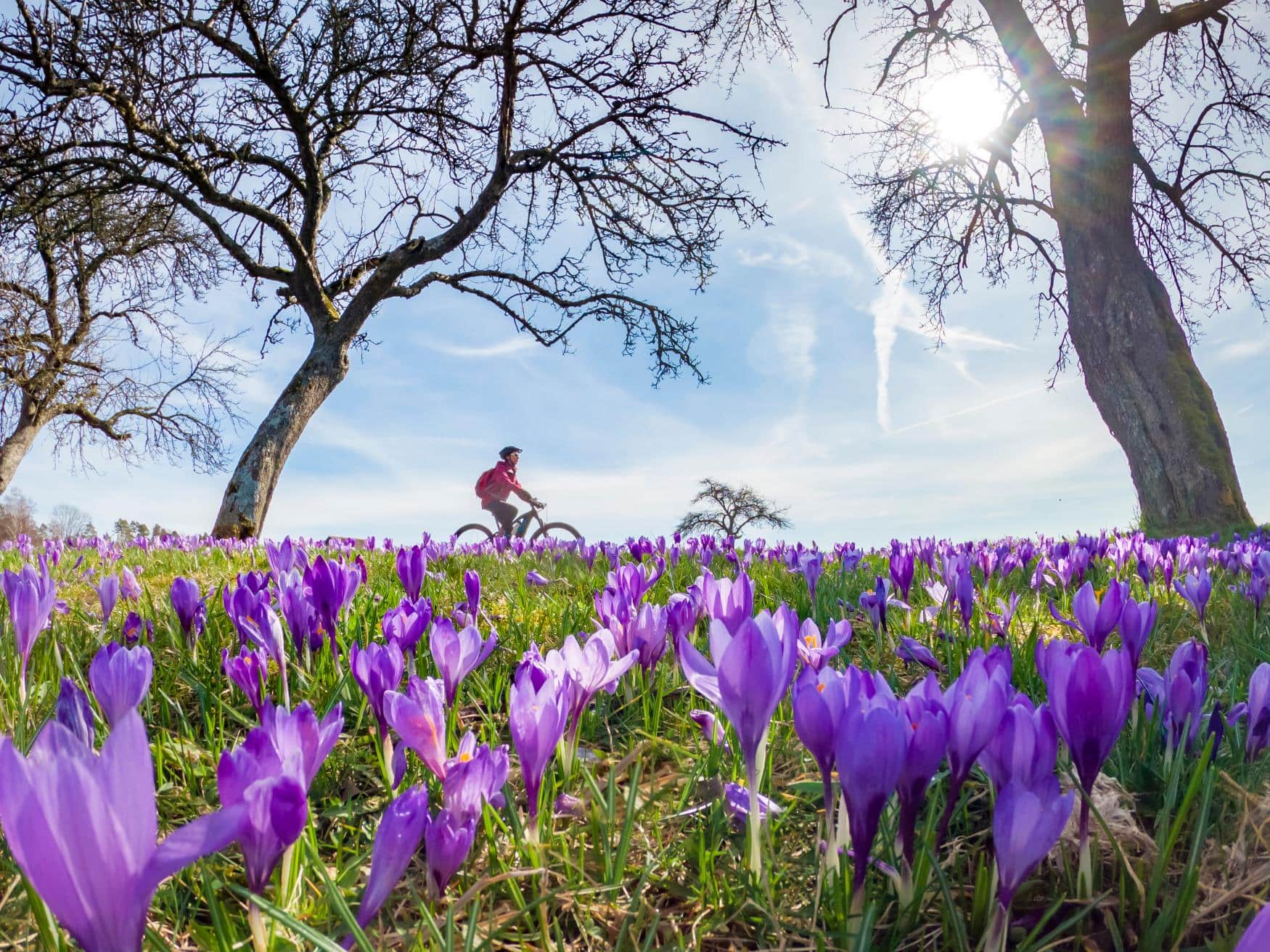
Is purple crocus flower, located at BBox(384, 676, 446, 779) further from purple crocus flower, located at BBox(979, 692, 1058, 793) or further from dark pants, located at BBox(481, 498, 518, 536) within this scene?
dark pants, located at BBox(481, 498, 518, 536)

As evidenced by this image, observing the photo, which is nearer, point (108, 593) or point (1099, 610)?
point (1099, 610)

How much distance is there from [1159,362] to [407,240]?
13.6 metres

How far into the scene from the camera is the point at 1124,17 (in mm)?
11758

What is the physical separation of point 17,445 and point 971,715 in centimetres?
2690

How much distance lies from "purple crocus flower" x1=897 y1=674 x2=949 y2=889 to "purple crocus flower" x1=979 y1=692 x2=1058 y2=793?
67 millimetres

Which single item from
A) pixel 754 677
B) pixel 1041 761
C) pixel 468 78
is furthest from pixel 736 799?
pixel 468 78

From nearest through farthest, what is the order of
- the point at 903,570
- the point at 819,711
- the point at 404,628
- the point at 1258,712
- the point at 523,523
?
the point at 819,711 → the point at 1258,712 → the point at 404,628 → the point at 903,570 → the point at 523,523

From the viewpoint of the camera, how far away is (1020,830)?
89cm

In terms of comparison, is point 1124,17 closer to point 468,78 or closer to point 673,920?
point 468,78

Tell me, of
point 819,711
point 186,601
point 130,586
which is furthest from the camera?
point 130,586

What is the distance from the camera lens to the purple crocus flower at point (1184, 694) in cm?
138

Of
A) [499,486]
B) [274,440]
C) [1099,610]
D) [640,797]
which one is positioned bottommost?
[640,797]

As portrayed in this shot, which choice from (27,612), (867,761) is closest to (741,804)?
(867,761)

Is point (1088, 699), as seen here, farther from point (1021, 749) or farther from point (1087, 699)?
point (1021, 749)
